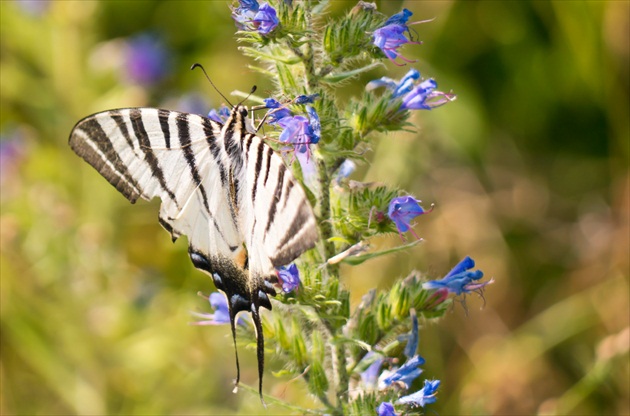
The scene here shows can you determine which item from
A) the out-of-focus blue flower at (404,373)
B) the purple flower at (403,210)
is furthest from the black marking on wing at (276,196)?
the out-of-focus blue flower at (404,373)

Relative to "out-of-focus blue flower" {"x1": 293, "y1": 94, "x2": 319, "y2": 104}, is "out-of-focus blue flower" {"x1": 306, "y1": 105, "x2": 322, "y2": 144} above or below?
below

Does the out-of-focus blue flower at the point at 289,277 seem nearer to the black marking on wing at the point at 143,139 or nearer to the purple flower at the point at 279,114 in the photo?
the purple flower at the point at 279,114

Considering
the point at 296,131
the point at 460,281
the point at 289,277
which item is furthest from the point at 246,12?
the point at 460,281

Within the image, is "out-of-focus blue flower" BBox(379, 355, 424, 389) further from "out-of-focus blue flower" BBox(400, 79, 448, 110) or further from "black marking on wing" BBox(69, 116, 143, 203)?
"black marking on wing" BBox(69, 116, 143, 203)

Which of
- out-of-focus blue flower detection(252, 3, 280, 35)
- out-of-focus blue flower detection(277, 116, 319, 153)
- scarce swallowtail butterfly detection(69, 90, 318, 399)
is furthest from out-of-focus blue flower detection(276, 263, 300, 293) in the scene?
out-of-focus blue flower detection(252, 3, 280, 35)

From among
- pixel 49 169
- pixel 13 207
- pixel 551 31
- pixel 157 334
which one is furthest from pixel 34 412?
pixel 551 31

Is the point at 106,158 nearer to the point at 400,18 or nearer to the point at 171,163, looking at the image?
the point at 171,163
